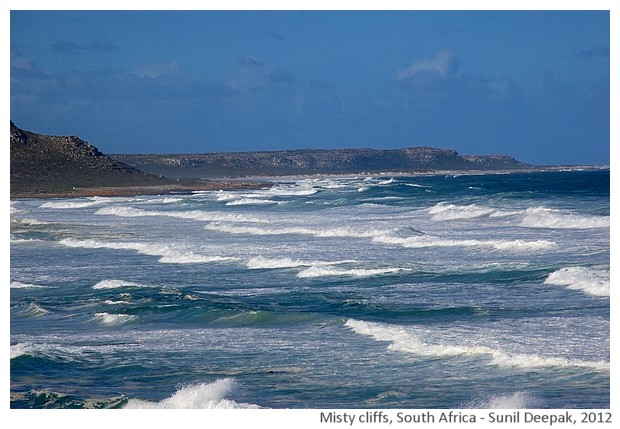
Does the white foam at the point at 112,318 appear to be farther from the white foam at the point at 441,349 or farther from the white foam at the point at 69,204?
the white foam at the point at 69,204

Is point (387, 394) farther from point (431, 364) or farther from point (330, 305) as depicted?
point (330, 305)

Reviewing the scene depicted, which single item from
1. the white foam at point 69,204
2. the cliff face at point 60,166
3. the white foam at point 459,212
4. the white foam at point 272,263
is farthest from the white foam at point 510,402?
the cliff face at point 60,166

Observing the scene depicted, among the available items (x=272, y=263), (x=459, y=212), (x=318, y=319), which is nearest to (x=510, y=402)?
(x=318, y=319)

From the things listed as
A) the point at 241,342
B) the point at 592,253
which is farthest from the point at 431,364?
the point at 592,253

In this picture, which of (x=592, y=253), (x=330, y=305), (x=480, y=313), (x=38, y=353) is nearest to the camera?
(x=38, y=353)

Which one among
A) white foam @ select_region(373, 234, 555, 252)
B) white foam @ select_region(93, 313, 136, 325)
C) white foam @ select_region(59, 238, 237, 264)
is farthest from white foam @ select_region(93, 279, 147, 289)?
white foam @ select_region(373, 234, 555, 252)

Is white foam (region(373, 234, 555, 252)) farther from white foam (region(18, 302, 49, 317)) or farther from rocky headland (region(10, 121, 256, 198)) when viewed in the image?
rocky headland (region(10, 121, 256, 198))
